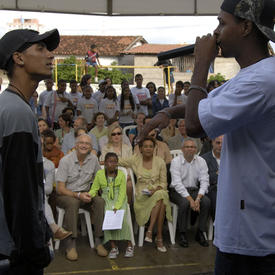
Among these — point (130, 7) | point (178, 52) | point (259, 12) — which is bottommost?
point (178, 52)

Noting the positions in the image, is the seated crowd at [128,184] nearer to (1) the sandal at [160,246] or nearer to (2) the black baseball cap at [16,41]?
(1) the sandal at [160,246]

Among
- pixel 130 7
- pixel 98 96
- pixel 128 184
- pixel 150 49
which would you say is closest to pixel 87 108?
pixel 98 96

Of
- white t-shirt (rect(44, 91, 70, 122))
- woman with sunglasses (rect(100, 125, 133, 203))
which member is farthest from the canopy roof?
woman with sunglasses (rect(100, 125, 133, 203))

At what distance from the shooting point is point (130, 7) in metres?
8.42

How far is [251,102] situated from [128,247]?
4.15 m

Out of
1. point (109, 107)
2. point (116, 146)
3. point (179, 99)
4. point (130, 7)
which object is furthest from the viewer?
point (179, 99)

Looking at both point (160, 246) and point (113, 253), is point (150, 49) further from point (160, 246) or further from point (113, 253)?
point (113, 253)

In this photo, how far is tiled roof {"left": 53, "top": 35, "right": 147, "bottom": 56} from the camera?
1815 inches

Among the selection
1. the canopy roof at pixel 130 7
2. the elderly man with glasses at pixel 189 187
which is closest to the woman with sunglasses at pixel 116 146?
the elderly man with glasses at pixel 189 187

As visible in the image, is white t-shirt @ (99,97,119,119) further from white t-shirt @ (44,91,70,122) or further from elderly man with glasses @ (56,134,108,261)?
elderly man with glasses @ (56,134,108,261)

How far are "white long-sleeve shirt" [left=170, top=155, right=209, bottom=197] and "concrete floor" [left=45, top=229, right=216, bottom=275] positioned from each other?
2.96ft

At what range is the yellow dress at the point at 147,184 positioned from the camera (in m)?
5.90

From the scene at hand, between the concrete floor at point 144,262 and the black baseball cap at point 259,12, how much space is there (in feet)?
11.7

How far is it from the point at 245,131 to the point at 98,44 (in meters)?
48.5
